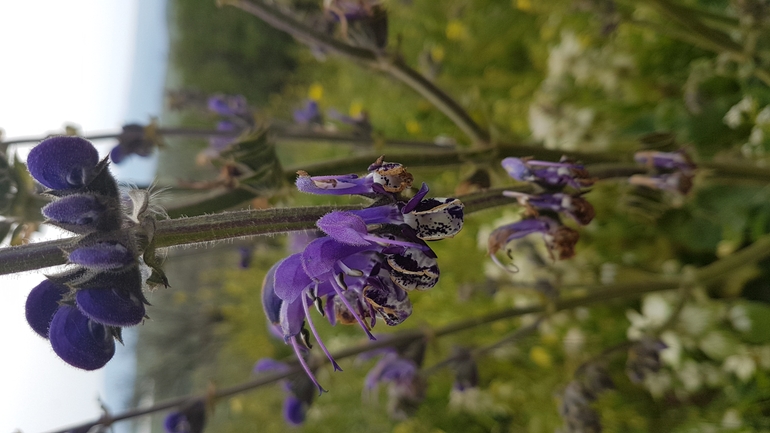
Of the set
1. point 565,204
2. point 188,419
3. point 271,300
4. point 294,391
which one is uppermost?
point 565,204

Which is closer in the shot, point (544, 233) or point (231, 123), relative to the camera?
point (544, 233)

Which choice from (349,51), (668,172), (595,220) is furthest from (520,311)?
(349,51)

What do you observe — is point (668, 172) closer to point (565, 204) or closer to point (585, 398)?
point (565, 204)

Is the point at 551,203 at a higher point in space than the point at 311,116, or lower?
higher

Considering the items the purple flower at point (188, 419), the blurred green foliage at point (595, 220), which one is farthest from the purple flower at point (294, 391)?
the blurred green foliage at point (595, 220)

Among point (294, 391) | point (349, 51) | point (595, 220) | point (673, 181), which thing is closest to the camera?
point (673, 181)

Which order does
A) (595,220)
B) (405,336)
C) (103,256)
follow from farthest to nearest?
(595,220) < (405,336) < (103,256)

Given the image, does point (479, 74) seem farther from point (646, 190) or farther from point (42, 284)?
point (42, 284)
